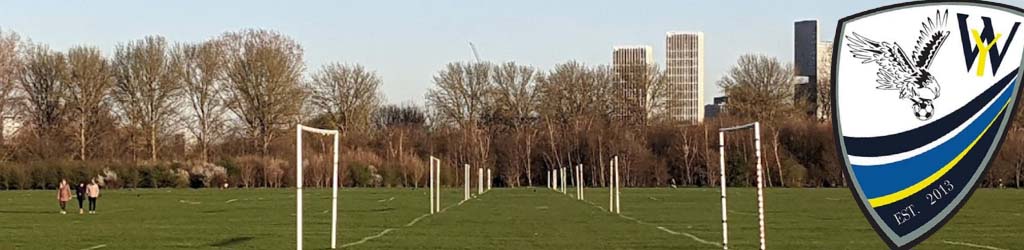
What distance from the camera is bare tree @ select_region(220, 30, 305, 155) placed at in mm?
90875

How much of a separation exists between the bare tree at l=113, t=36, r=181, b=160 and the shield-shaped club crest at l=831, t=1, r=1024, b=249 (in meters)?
87.7

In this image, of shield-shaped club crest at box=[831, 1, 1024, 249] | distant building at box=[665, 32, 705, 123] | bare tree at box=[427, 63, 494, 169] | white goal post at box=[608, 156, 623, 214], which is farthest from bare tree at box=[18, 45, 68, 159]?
shield-shaped club crest at box=[831, 1, 1024, 249]

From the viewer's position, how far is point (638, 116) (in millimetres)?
101812

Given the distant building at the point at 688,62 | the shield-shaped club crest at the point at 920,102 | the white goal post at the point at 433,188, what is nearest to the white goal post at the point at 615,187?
the white goal post at the point at 433,188

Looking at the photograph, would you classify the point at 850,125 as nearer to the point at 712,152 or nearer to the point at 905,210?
the point at 905,210

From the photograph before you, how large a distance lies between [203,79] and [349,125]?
10.9m

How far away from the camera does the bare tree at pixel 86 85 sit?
88.1 meters

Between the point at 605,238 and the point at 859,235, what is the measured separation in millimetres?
5227

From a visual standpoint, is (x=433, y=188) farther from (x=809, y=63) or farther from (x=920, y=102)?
(x=809, y=63)

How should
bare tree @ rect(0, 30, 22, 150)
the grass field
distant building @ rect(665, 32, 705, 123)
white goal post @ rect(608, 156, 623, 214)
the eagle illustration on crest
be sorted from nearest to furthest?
the eagle illustration on crest < the grass field < white goal post @ rect(608, 156, 623, 214) < bare tree @ rect(0, 30, 22, 150) < distant building @ rect(665, 32, 705, 123)

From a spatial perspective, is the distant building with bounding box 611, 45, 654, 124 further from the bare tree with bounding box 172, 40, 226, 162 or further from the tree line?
the bare tree with bounding box 172, 40, 226, 162

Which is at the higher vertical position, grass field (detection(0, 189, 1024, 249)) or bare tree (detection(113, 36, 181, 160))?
bare tree (detection(113, 36, 181, 160))

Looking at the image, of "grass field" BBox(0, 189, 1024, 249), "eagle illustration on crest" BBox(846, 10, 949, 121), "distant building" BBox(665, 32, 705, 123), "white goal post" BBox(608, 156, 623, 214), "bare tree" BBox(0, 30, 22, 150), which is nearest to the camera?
"eagle illustration on crest" BBox(846, 10, 949, 121)

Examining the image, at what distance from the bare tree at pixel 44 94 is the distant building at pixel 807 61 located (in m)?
49.7
